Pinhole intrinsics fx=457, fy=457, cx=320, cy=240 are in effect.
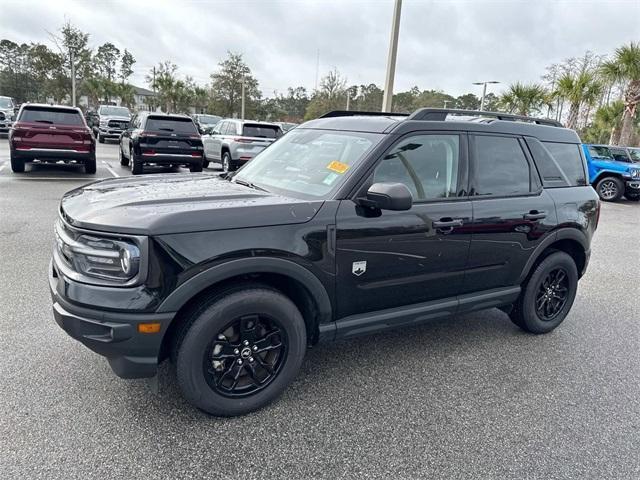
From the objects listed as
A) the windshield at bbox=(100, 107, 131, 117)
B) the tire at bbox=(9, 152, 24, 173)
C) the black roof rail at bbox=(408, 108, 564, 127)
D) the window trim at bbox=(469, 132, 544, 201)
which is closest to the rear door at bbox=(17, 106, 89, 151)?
the tire at bbox=(9, 152, 24, 173)

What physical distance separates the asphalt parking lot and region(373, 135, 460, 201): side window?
129 centimetres

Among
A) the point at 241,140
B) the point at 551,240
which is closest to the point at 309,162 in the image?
the point at 551,240

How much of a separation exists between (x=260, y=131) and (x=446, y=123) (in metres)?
11.1

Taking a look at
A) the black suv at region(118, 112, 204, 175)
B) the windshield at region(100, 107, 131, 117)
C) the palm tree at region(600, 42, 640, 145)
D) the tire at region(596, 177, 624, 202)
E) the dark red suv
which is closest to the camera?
the dark red suv

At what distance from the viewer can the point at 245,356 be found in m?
2.66

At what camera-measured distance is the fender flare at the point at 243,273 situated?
2.36m

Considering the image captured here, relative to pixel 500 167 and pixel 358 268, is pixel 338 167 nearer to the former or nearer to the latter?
pixel 358 268

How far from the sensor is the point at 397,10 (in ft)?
38.0

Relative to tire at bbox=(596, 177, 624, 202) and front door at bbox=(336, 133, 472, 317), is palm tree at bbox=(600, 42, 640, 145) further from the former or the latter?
front door at bbox=(336, 133, 472, 317)

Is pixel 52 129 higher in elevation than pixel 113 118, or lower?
lower

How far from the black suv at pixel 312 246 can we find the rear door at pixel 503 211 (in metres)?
0.01

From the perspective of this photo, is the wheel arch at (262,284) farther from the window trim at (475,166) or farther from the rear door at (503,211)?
the window trim at (475,166)

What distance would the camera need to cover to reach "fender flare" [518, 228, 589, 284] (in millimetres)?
3777

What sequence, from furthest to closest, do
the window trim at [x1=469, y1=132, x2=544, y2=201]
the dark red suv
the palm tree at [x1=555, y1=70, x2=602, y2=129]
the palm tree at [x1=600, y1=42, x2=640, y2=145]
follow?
the palm tree at [x1=555, y1=70, x2=602, y2=129] < the palm tree at [x1=600, y1=42, x2=640, y2=145] < the dark red suv < the window trim at [x1=469, y1=132, x2=544, y2=201]
